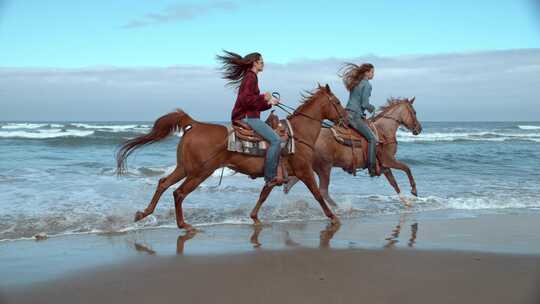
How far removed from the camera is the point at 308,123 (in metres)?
8.62

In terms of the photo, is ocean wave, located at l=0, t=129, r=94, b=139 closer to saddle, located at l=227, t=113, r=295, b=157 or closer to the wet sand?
saddle, located at l=227, t=113, r=295, b=157

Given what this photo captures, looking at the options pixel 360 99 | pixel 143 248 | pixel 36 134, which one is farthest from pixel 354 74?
pixel 36 134

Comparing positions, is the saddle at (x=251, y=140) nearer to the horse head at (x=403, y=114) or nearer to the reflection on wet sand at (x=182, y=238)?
the reflection on wet sand at (x=182, y=238)

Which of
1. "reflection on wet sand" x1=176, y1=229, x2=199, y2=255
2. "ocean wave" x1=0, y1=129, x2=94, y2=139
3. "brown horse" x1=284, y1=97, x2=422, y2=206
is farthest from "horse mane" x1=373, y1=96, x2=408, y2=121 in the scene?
"ocean wave" x1=0, y1=129, x2=94, y2=139

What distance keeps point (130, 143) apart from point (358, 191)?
6162 mm

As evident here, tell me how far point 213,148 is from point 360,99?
339 centimetres

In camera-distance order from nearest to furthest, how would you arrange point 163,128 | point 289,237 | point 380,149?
point 289,237
point 163,128
point 380,149

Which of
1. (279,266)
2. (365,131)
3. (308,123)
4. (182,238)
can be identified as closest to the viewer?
(279,266)

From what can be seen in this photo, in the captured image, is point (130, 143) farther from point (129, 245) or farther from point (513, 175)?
point (513, 175)

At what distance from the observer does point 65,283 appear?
507 centimetres

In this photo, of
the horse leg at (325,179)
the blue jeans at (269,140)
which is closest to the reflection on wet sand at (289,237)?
the blue jeans at (269,140)

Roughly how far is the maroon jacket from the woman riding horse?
8.33ft

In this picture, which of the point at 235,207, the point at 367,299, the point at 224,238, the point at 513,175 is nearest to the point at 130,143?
the point at 224,238

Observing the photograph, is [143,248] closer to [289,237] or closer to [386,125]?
[289,237]
